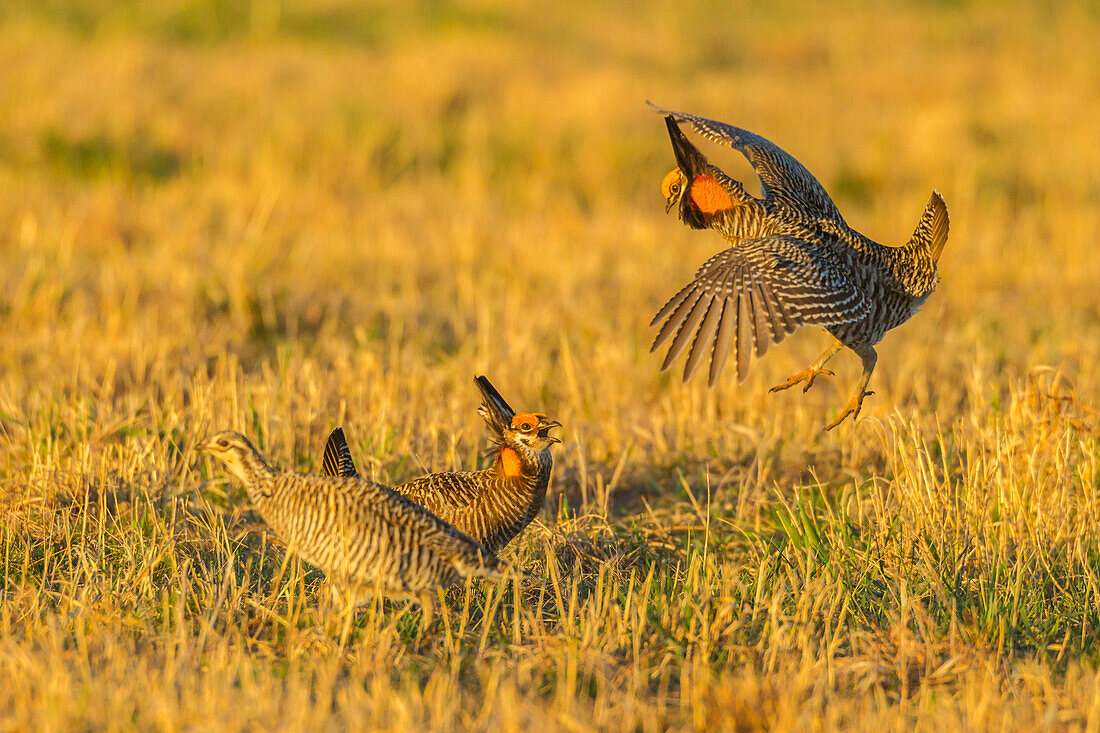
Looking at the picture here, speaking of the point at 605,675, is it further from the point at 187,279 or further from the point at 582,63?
the point at 582,63

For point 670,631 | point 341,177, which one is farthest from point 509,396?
point 341,177

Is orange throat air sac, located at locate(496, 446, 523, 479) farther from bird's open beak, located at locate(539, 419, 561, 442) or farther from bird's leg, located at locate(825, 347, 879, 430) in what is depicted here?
bird's leg, located at locate(825, 347, 879, 430)

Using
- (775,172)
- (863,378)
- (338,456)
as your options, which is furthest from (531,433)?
(775,172)

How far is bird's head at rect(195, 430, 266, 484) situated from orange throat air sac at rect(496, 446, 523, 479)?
28.5 inches

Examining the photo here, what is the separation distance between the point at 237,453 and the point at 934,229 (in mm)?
2613

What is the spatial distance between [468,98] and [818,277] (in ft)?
30.1

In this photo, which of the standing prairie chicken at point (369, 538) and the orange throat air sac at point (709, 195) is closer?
the standing prairie chicken at point (369, 538)

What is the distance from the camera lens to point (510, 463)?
151 inches

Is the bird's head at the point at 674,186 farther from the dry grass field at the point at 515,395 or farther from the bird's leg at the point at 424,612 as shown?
the bird's leg at the point at 424,612

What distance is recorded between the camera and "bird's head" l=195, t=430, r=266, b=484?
3535 mm

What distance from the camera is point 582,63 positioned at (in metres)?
14.5

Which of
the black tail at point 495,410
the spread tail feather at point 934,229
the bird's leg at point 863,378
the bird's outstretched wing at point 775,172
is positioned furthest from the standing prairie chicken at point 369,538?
the spread tail feather at point 934,229

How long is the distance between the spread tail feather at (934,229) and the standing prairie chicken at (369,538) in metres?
2.13

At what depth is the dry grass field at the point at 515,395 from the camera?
3172 mm
